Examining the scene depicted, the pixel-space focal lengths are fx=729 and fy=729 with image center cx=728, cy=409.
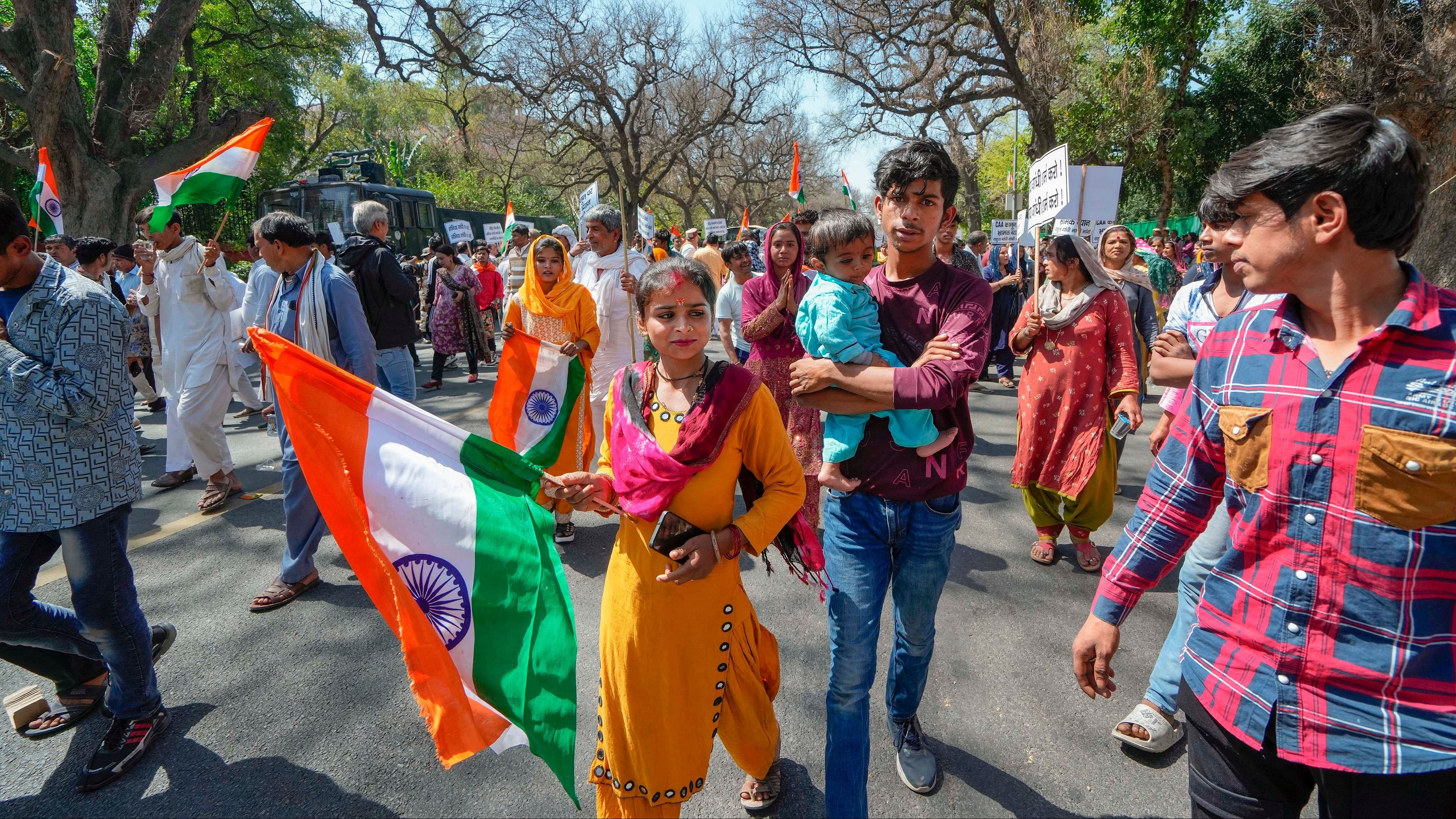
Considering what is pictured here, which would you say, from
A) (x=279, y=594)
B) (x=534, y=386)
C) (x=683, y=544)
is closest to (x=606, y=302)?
(x=534, y=386)

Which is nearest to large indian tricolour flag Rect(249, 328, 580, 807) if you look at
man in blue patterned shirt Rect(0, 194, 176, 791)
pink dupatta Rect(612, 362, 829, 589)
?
pink dupatta Rect(612, 362, 829, 589)

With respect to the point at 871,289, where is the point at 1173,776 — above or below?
below

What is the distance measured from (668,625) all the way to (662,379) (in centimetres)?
67

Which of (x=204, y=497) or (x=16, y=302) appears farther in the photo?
(x=204, y=497)

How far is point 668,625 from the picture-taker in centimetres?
193

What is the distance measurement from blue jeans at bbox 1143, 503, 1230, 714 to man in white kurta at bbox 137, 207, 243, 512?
579 cm

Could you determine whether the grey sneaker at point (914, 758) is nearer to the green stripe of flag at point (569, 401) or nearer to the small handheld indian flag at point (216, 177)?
the green stripe of flag at point (569, 401)

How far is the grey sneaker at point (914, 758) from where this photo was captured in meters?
2.41

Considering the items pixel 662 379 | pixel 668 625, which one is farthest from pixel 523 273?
pixel 668 625

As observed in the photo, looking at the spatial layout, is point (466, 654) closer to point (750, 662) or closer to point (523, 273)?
point (750, 662)

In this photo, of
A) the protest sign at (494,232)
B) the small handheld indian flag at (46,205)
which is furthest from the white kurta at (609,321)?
the protest sign at (494,232)

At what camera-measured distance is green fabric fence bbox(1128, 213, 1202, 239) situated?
23.6 metres

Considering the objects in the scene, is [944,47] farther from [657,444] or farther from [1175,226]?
[657,444]

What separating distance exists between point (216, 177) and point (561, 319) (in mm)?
1956
